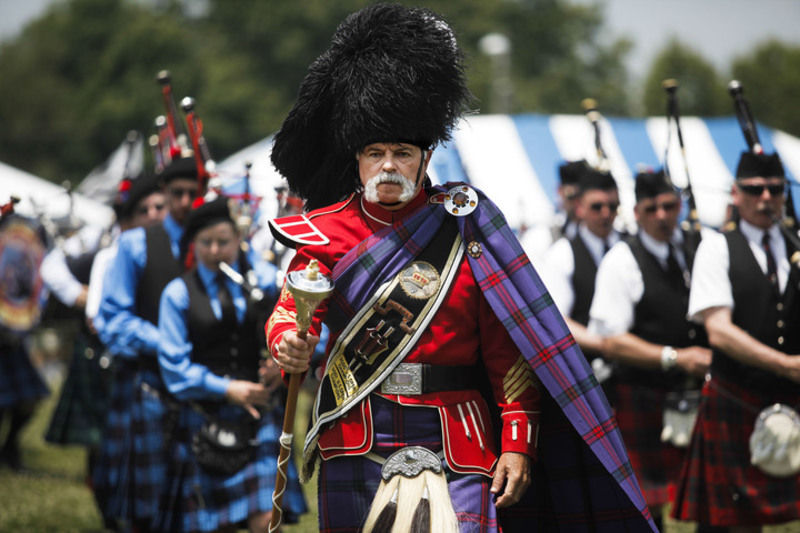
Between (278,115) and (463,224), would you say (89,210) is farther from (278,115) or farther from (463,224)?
(278,115)

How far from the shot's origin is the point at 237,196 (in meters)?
5.74

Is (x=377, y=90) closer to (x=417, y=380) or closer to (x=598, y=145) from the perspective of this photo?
(x=417, y=380)

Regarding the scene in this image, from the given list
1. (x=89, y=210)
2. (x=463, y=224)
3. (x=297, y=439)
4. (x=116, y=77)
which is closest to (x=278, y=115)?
(x=116, y=77)

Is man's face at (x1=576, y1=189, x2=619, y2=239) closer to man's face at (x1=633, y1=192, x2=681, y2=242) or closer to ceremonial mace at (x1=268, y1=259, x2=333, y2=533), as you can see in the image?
man's face at (x1=633, y1=192, x2=681, y2=242)

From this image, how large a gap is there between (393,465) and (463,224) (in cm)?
72

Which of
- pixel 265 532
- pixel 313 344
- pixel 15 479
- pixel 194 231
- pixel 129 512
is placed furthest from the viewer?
pixel 15 479

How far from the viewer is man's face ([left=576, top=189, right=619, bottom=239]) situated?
257 inches

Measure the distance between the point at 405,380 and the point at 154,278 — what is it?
3.06 metres

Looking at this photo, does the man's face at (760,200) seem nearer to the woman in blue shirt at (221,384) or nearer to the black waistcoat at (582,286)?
the black waistcoat at (582,286)

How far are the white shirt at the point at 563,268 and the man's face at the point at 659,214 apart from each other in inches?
14.9

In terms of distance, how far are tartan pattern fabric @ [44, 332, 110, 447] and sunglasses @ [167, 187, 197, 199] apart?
240 centimetres

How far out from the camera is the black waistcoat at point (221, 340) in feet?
16.9

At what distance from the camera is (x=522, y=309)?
3.28m

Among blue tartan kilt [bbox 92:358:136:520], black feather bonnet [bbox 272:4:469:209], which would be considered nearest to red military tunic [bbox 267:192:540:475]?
black feather bonnet [bbox 272:4:469:209]
